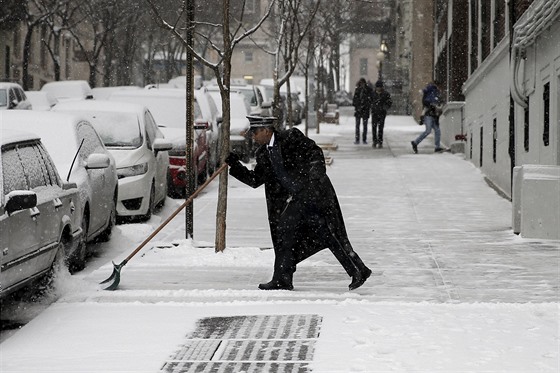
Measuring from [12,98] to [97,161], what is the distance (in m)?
20.7

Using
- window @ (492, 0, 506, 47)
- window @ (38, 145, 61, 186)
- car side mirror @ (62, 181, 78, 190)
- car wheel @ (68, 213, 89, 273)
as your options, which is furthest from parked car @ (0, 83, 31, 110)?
window @ (38, 145, 61, 186)

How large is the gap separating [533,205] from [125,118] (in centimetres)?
592

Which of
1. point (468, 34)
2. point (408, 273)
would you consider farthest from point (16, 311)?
point (468, 34)

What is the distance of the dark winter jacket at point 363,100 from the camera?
32031 mm

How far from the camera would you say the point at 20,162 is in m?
9.71

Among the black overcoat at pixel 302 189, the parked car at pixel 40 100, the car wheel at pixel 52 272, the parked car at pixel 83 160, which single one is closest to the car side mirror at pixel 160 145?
the parked car at pixel 83 160

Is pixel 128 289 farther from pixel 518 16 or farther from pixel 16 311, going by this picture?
pixel 518 16

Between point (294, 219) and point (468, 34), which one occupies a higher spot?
point (468, 34)

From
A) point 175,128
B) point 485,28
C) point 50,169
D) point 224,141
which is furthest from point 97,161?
point 485,28

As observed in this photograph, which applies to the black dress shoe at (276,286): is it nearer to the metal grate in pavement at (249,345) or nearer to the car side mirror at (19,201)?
the metal grate in pavement at (249,345)

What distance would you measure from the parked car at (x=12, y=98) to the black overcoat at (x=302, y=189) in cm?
2161

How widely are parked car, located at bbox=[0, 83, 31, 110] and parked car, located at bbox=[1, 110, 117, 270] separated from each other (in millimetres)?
17540

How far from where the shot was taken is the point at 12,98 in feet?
104

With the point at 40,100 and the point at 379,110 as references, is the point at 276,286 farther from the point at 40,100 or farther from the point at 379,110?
the point at 40,100
